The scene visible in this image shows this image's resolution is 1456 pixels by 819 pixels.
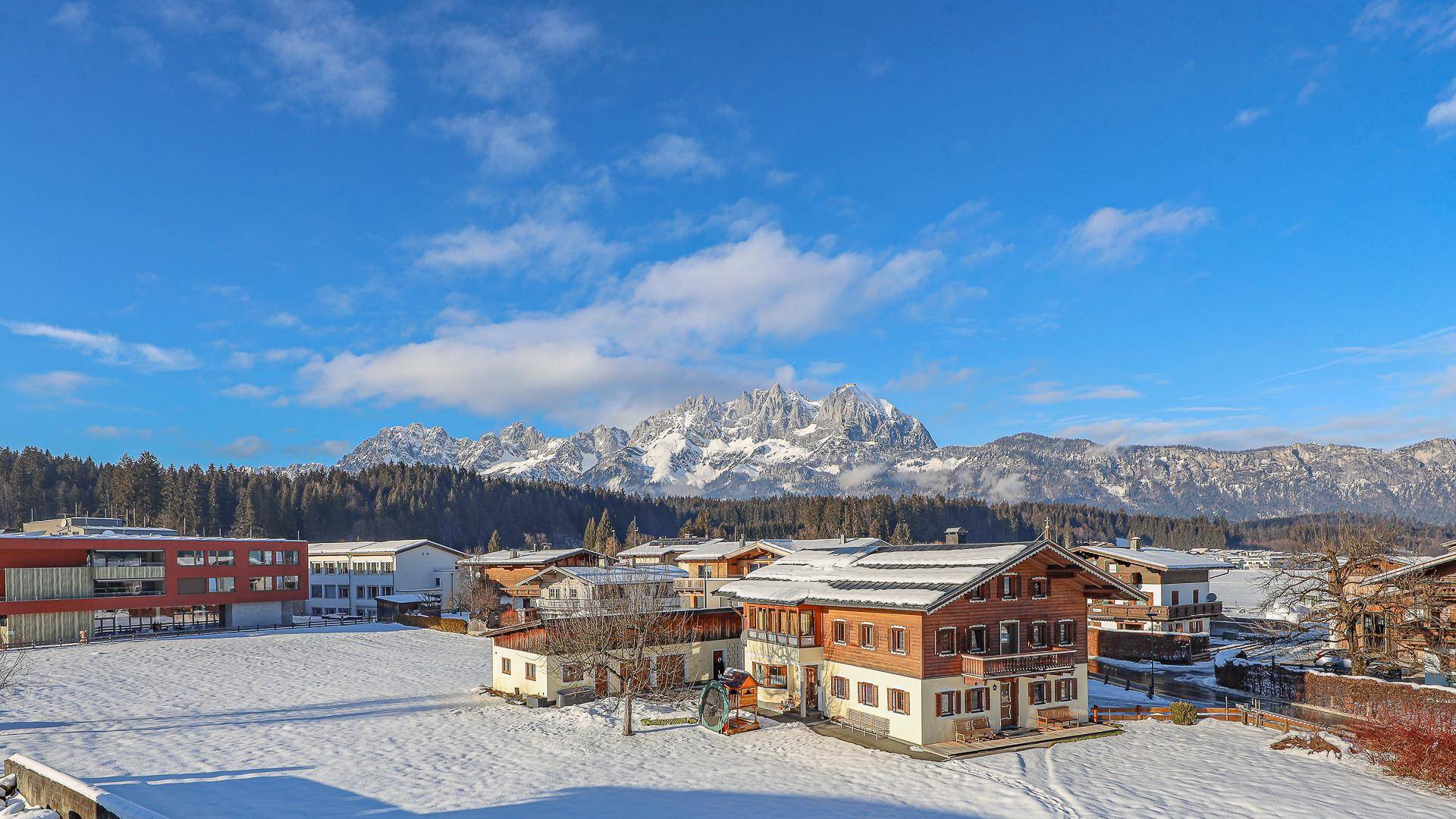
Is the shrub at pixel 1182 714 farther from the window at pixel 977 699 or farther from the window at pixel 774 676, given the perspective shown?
the window at pixel 774 676

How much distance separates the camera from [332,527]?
608 feet

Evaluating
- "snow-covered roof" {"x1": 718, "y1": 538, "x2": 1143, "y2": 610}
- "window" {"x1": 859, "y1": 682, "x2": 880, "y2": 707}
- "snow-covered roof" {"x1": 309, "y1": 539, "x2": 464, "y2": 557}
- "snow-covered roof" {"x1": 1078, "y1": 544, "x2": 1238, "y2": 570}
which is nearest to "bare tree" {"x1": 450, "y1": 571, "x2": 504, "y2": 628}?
"snow-covered roof" {"x1": 309, "y1": 539, "x2": 464, "y2": 557}

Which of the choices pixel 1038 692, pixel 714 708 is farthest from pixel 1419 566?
pixel 714 708

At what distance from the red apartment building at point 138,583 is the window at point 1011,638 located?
7281 cm

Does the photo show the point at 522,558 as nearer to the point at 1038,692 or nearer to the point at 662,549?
the point at 662,549

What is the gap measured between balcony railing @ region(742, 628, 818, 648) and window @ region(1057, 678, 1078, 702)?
39.9 ft

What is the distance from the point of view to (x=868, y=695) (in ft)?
132

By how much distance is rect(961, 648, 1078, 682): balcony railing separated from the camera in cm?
3725

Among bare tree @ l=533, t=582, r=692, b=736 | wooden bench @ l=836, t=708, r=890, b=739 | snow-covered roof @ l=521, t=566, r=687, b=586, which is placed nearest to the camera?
wooden bench @ l=836, t=708, r=890, b=739

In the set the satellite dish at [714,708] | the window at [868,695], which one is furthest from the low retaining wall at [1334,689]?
the satellite dish at [714,708]

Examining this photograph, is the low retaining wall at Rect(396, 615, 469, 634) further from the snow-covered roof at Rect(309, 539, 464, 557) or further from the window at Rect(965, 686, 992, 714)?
the window at Rect(965, 686, 992, 714)

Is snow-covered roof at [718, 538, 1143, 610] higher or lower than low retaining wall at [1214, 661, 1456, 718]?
higher

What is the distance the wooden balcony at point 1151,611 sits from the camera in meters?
71.4

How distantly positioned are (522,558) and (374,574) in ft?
77.6
